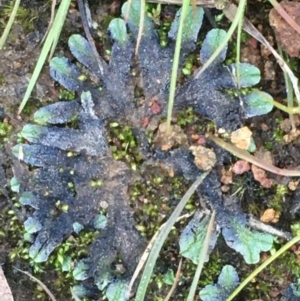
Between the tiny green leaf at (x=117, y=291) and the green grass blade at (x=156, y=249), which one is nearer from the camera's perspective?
the green grass blade at (x=156, y=249)

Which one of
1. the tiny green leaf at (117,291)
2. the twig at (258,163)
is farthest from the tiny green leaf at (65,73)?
the tiny green leaf at (117,291)

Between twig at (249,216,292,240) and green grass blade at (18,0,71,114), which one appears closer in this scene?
green grass blade at (18,0,71,114)

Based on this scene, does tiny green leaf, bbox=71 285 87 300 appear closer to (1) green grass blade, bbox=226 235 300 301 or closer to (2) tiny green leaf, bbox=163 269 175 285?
(2) tiny green leaf, bbox=163 269 175 285

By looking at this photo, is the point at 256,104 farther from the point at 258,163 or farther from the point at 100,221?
the point at 100,221

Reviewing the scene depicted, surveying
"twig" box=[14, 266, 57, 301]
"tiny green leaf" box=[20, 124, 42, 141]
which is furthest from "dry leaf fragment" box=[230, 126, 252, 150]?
"twig" box=[14, 266, 57, 301]

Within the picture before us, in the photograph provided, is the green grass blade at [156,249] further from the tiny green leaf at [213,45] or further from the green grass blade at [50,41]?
the green grass blade at [50,41]

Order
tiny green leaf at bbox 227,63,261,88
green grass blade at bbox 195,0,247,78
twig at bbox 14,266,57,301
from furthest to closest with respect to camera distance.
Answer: twig at bbox 14,266,57,301 < tiny green leaf at bbox 227,63,261,88 < green grass blade at bbox 195,0,247,78

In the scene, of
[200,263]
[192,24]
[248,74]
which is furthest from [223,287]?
[192,24]
